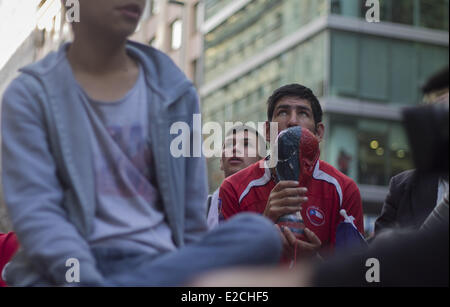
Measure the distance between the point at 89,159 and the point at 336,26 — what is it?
22461 millimetres

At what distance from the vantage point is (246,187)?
12.6 feet

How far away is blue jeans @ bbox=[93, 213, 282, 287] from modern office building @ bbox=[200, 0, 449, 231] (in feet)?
65.4

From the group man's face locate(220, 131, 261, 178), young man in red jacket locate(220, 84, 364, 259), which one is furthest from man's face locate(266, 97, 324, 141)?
man's face locate(220, 131, 261, 178)

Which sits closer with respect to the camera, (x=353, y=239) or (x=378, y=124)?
(x=353, y=239)

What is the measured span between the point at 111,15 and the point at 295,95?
2.19 m

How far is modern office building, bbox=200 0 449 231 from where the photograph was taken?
2322cm

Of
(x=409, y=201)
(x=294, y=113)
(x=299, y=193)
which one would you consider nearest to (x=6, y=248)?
(x=299, y=193)

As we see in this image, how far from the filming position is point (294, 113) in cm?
412

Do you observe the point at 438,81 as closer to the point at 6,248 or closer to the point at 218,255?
the point at 218,255

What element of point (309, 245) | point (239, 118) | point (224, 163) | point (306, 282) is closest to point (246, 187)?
point (309, 245)

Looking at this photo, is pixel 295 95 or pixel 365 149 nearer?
pixel 295 95

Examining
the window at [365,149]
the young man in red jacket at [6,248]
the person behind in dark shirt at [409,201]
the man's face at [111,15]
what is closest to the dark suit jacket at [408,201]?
the person behind in dark shirt at [409,201]

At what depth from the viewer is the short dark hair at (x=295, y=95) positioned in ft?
13.7
